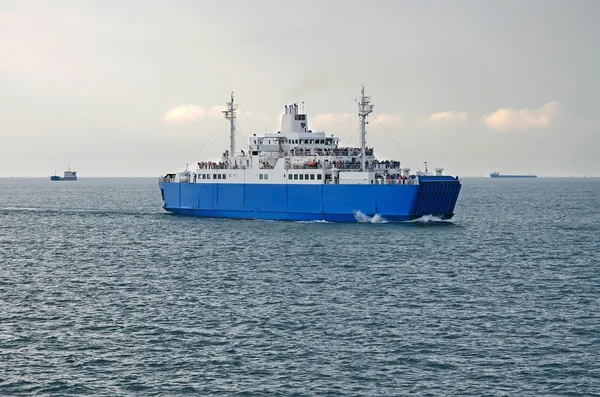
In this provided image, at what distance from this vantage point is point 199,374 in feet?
94.4

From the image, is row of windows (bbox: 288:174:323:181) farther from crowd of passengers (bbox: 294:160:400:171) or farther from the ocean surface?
the ocean surface

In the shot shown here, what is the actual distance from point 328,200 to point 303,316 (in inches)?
1708

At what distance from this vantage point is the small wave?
78625mm

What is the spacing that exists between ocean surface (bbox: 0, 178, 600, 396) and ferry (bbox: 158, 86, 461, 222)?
24.9 ft

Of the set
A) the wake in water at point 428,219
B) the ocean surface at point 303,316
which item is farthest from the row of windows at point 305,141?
the ocean surface at point 303,316

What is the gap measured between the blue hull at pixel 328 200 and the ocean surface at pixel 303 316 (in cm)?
723

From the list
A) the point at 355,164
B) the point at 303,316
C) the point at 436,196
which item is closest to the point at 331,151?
the point at 355,164

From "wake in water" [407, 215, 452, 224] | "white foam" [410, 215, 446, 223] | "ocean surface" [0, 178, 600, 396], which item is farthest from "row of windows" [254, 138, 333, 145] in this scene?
"ocean surface" [0, 178, 600, 396]

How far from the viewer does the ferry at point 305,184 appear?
255 ft

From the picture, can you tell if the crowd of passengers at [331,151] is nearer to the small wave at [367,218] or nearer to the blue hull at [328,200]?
the blue hull at [328,200]

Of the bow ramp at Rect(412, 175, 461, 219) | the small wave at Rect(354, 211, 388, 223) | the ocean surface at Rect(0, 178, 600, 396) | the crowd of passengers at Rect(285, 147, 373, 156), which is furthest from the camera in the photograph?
the crowd of passengers at Rect(285, 147, 373, 156)

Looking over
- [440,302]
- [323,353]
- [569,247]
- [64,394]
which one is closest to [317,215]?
[569,247]

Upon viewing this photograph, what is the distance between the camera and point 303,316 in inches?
1496

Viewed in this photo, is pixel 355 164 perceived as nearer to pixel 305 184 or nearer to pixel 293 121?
pixel 305 184
